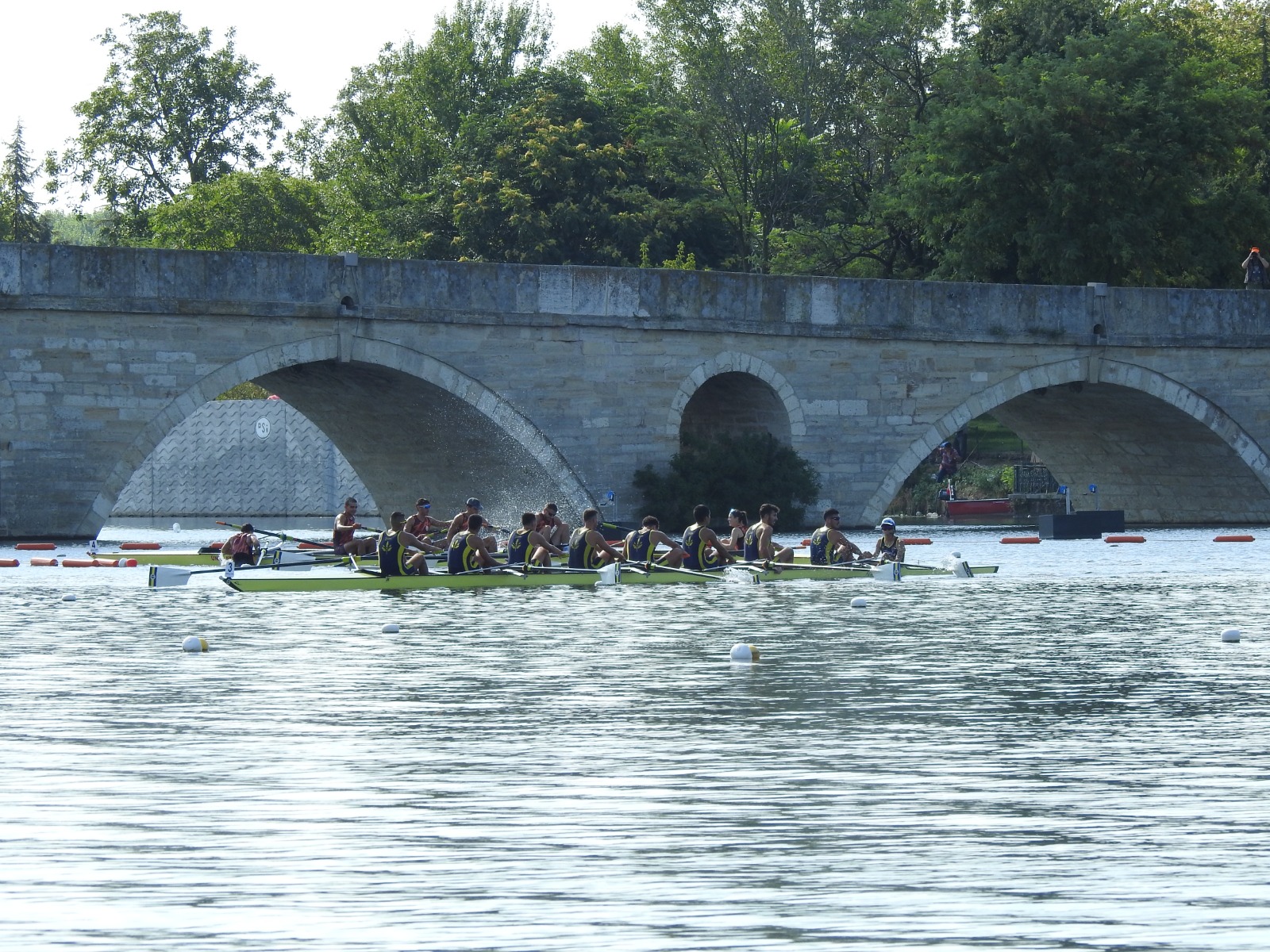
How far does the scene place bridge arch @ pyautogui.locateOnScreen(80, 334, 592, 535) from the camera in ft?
92.5

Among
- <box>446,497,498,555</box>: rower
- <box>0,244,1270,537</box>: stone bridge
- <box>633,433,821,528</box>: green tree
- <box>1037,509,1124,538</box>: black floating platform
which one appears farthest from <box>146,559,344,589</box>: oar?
<box>1037,509,1124,538</box>: black floating platform

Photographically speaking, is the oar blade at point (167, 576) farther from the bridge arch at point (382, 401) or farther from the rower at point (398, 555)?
the bridge arch at point (382, 401)

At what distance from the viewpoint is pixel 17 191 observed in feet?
227

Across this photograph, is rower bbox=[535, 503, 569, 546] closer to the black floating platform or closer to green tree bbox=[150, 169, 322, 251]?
the black floating platform

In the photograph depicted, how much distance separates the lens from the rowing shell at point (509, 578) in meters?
21.8

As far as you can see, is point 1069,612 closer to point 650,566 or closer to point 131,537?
point 650,566

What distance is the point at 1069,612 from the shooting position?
1900 centimetres

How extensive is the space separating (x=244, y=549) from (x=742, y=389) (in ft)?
40.8

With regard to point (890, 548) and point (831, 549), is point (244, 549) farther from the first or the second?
point (890, 548)

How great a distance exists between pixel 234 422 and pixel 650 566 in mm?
27911

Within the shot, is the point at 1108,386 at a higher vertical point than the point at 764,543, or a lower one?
higher

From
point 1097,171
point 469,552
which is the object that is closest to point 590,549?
point 469,552

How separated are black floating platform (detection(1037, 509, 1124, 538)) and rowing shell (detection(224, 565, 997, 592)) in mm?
9670

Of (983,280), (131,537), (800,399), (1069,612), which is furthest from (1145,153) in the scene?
(1069,612)
